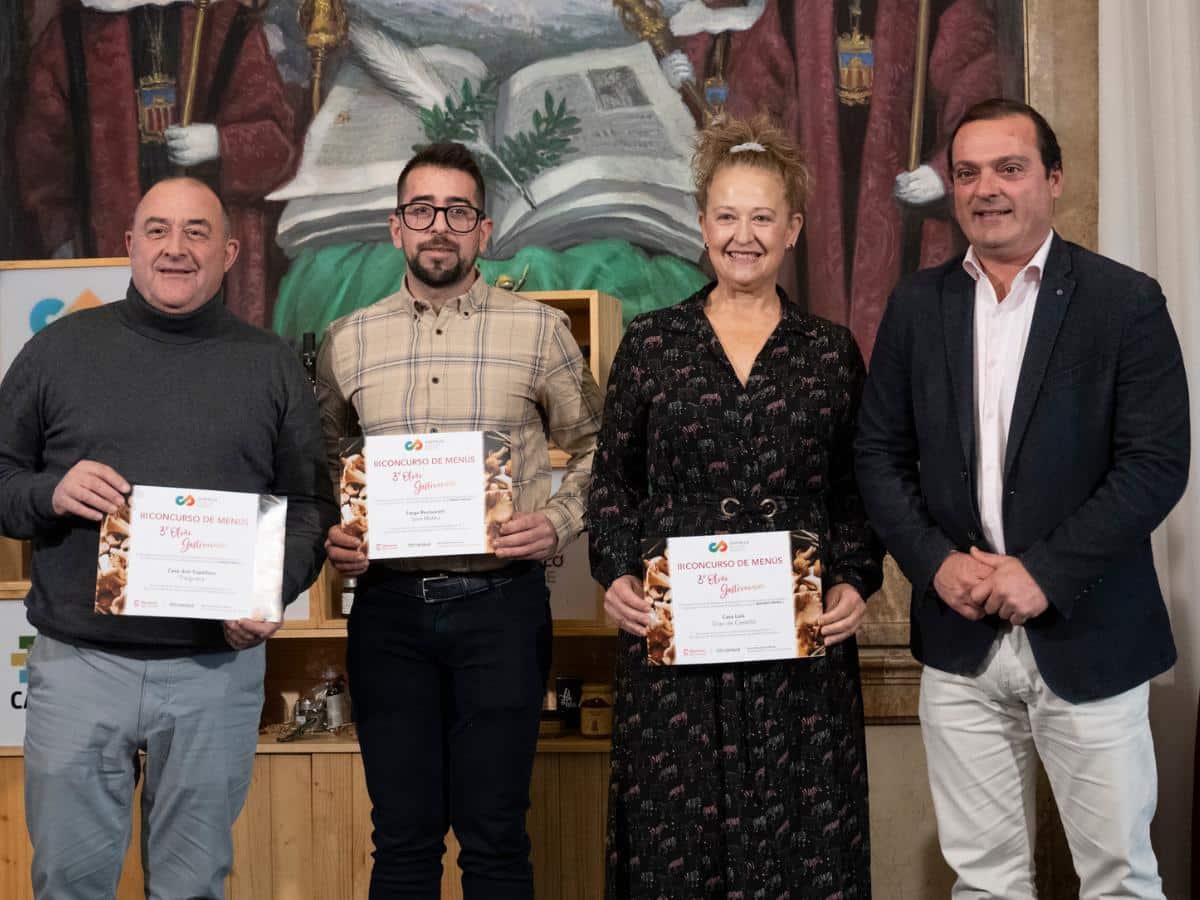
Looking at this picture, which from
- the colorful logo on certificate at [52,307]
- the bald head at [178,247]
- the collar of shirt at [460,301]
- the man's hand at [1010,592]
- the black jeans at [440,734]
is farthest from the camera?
the colorful logo on certificate at [52,307]

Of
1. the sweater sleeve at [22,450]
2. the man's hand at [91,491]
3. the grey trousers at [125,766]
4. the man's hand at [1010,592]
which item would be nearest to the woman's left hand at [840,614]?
the man's hand at [1010,592]

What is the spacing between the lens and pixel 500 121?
3992mm

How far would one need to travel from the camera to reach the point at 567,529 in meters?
2.75

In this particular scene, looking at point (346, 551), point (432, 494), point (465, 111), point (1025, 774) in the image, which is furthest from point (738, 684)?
point (465, 111)

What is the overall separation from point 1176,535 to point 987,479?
1190 millimetres

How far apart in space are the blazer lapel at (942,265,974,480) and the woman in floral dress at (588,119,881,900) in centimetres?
22

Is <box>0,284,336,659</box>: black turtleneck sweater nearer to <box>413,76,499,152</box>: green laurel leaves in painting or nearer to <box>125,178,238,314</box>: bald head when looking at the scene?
<box>125,178,238,314</box>: bald head

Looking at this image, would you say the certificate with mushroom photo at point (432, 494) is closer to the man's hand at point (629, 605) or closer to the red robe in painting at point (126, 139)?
the man's hand at point (629, 605)

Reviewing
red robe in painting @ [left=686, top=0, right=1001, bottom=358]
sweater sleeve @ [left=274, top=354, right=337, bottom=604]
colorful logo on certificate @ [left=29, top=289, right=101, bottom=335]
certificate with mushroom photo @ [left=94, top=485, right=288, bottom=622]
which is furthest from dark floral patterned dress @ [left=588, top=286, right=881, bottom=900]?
colorful logo on certificate @ [left=29, top=289, right=101, bottom=335]

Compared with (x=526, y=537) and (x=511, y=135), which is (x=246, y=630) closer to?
(x=526, y=537)

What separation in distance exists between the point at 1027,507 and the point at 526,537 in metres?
0.96

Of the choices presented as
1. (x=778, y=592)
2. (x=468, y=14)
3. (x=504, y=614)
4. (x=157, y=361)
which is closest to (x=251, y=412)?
(x=157, y=361)

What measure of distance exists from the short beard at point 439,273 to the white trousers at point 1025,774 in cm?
125

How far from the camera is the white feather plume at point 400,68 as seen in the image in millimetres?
4012
